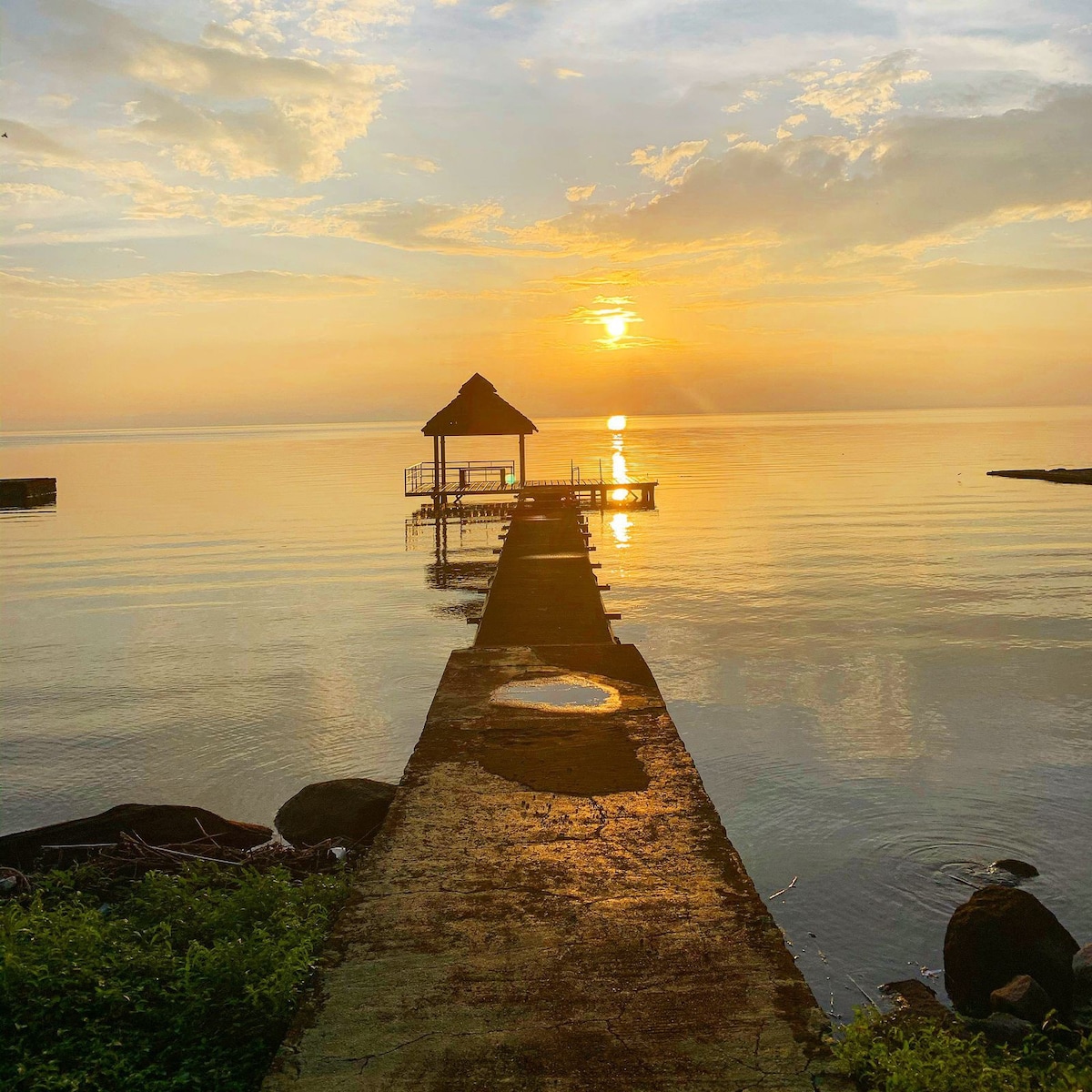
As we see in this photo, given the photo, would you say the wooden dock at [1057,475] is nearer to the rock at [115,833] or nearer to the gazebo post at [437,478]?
the gazebo post at [437,478]

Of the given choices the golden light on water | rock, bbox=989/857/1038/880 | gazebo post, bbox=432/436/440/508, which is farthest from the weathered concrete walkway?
gazebo post, bbox=432/436/440/508

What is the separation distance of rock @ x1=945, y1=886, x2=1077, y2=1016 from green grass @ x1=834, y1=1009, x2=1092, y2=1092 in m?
1.28

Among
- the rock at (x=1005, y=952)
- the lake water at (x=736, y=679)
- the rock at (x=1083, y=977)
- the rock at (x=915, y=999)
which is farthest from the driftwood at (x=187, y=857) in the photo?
the rock at (x=1083, y=977)

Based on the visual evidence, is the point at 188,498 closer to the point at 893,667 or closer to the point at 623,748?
the point at 893,667

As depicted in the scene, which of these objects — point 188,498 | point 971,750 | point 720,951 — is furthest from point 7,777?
point 188,498

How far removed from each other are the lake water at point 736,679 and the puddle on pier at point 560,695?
243 cm

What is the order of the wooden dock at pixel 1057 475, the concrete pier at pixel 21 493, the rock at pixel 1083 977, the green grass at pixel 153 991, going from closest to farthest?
1. the green grass at pixel 153 991
2. the rock at pixel 1083 977
3. the concrete pier at pixel 21 493
4. the wooden dock at pixel 1057 475

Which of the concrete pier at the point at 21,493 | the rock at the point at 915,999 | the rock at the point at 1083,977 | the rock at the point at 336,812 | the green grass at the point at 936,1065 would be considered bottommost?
the rock at the point at 915,999

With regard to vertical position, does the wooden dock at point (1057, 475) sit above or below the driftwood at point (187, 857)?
above

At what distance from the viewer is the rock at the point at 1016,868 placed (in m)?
9.90

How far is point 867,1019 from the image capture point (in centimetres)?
551

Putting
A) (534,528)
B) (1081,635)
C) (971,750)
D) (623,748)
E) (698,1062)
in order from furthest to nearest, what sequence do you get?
(534,528) < (1081,635) < (971,750) < (623,748) < (698,1062)

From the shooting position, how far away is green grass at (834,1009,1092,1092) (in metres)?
4.57

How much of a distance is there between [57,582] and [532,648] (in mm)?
22705
